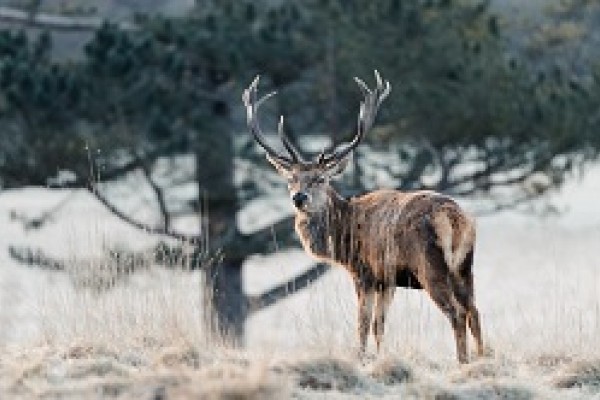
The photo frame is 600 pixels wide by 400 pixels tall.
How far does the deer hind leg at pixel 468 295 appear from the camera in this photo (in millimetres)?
9141

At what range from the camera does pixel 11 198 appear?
2381 cm

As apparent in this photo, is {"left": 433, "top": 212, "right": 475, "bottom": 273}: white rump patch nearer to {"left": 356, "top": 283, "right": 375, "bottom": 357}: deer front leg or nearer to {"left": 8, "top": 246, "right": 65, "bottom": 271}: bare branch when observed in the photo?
{"left": 356, "top": 283, "right": 375, "bottom": 357}: deer front leg

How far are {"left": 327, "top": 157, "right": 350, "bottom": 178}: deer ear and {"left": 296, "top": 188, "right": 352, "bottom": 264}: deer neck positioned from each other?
0.12 metres

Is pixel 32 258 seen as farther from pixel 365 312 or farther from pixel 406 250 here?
pixel 406 250

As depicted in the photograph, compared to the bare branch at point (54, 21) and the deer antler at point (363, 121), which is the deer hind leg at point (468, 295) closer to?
the deer antler at point (363, 121)

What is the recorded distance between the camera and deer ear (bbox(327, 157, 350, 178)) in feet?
35.0

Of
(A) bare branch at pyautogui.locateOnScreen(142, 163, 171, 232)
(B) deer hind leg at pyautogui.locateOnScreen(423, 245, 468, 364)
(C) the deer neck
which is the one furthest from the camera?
(A) bare branch at pyautogui.locateOnScreen(142, 163, 171, 232)

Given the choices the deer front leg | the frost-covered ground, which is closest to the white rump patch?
the frost-covered ground

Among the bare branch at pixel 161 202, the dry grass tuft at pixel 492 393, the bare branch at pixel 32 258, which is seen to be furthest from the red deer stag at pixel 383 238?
the bare branch at pixel 32 258

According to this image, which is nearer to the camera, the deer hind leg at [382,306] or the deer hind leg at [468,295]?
the deer hind leg at [468,295]

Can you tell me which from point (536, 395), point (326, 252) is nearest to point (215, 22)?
point (326, 252)

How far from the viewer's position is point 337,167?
10727 millimetres

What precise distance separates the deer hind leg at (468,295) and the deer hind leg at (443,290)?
55mm

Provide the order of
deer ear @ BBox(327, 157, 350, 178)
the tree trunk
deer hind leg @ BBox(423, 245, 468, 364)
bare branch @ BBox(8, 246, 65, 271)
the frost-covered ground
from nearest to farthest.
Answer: the frost-covered ground → deer hind leg @ BBox(423, 245, 468, 364) → deer ear @ BBox(327, 157, 350, 178) → the tree trunk → bare branch @ BBox(8, 246, 65, 271)
